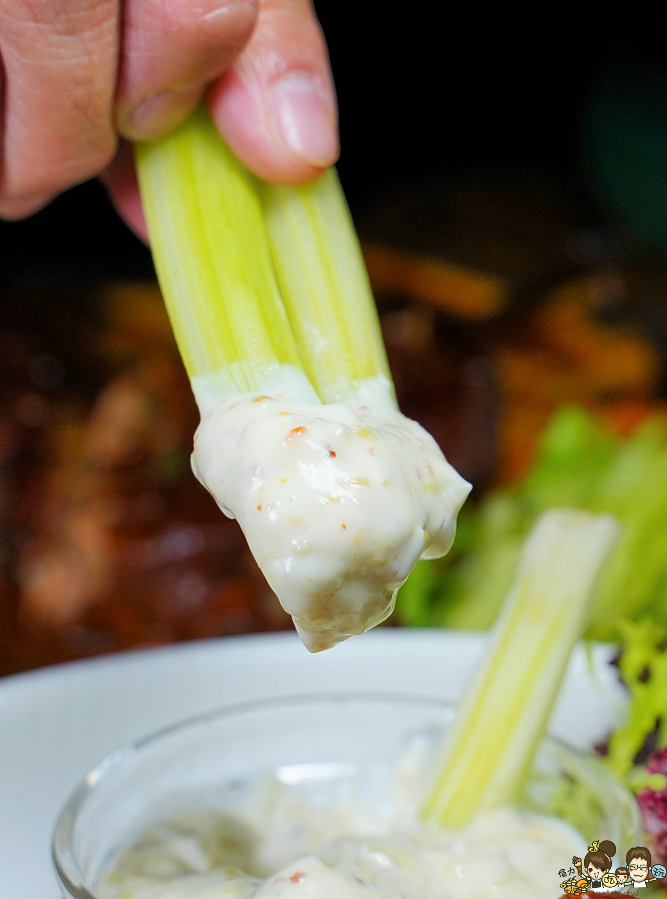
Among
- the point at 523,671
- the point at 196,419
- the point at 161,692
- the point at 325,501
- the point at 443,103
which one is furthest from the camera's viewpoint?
the point at 443,103

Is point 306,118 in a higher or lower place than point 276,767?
higher

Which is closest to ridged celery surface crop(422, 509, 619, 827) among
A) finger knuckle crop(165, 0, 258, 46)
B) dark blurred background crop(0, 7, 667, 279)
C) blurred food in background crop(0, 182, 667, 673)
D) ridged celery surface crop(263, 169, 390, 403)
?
blurred food in background crop(0, 182, 667, 673)

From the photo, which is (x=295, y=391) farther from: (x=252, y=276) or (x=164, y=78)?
(x=164, y=78)

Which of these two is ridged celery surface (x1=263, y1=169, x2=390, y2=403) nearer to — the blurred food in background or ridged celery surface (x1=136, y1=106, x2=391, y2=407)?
ridged celery surface (x1=136, y1=106, x2=391, y2=407)

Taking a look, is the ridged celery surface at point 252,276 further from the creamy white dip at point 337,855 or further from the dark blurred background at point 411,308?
the dark blurred background at point 411,308

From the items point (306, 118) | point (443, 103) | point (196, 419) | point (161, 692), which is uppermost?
point (306, 118)

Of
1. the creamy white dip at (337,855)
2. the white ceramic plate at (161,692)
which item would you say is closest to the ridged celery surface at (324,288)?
the creamy white dip at (337,855)
